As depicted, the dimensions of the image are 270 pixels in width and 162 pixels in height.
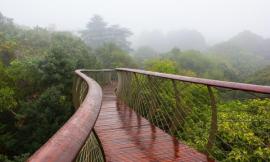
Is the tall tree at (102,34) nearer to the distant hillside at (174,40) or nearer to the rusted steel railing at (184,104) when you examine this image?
the distant hillside at (174,40)

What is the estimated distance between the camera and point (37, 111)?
1377cm

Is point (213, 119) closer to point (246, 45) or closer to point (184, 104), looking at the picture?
point (184, 104)

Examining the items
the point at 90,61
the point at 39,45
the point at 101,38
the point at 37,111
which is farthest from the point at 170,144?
the point at 101,38

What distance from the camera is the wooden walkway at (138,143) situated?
2.79 metres

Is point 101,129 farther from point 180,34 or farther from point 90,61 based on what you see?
point 180,34

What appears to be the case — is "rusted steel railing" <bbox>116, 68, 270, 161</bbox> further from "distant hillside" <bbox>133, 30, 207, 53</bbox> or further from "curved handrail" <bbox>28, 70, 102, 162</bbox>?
"distant hillside" <bbox>133, 30, 207, 53</bbox>

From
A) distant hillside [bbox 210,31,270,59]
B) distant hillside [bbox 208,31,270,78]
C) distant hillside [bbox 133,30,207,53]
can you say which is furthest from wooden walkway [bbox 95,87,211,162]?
distant hillside [bbox 133,30,207,53]

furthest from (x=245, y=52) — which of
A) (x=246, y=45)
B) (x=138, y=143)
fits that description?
(x=138, y=143)

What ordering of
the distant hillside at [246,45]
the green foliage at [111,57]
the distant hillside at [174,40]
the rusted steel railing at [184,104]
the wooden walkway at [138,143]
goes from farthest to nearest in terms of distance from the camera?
the distant hillside at [174,40]
the distant hillside at [246,45]
the green foliage at [111,57]
the wooden walkway at [138,143]
the rusted steel railing at [184,104]

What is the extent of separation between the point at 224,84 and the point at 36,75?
16.0m

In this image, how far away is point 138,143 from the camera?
3275 millimetres

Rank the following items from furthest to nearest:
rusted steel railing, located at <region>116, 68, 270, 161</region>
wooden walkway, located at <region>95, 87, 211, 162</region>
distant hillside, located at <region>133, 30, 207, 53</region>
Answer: distant hillside, located at <region>133, 30, 207, 53</region> < wooden walkway, located at <region>95, 87, 211, 162</region> < rusted steel railing, located at <region>116, 68, 270, 161</region>

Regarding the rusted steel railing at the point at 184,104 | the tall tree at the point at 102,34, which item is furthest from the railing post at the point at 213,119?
the tall tree at the point at 102,34

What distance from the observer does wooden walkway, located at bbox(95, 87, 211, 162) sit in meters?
2.79
